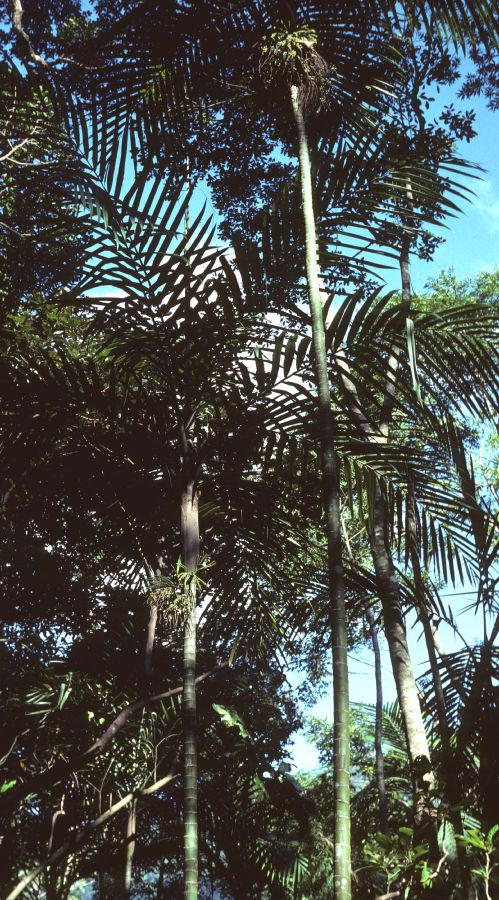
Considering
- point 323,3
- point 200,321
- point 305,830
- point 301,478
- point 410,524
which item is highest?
point 323,3

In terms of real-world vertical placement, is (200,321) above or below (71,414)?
above

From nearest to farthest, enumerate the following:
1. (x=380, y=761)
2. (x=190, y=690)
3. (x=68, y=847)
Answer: (x=190, y=690)
(x=68, y=847)
(x=380, y=761)

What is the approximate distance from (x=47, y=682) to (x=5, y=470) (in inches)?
119

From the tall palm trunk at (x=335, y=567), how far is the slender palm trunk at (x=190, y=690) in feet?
2.19

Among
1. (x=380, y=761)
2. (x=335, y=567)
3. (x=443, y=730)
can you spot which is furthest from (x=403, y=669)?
(x=335, y=567)

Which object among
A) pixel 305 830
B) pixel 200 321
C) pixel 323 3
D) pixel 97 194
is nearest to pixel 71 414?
pixel 200 321

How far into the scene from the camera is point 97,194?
382 centimetres

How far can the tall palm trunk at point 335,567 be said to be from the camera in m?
2.72

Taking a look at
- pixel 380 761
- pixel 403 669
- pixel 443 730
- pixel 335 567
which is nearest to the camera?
pixel 335 567

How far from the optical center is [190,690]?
11.2ft

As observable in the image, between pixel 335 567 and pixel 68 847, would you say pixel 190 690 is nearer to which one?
pixel 335 567

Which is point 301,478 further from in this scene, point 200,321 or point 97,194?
point 97,194

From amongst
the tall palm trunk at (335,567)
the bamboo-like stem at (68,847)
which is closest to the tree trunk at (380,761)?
the bamboo-like stem at (68,847)

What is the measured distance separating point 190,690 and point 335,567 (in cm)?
86
